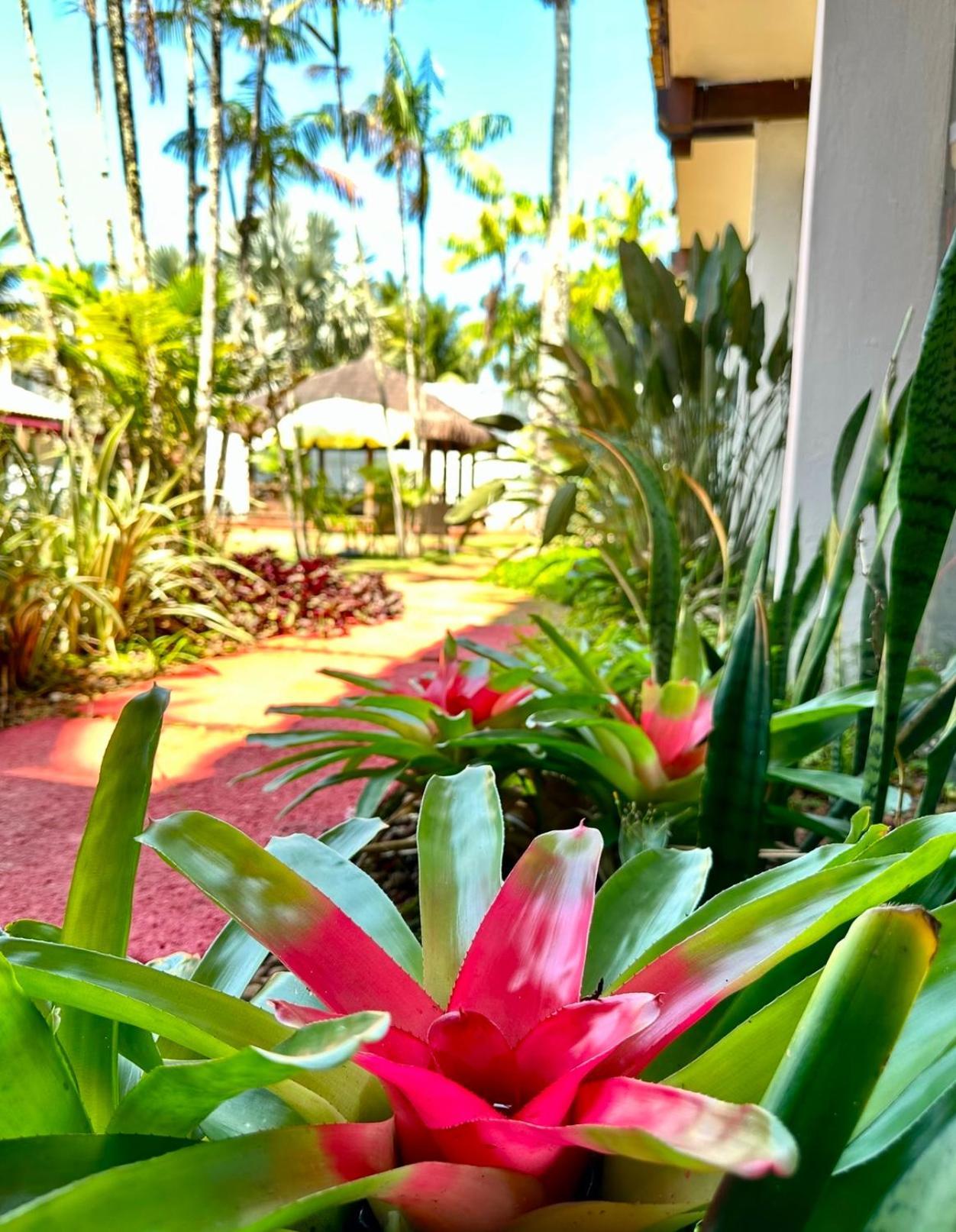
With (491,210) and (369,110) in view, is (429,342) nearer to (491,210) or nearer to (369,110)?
(491,210)

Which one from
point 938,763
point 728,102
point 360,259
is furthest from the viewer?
point 360,259

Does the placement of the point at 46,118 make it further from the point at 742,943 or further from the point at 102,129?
the point at 742,943

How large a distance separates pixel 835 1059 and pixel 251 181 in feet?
24.8

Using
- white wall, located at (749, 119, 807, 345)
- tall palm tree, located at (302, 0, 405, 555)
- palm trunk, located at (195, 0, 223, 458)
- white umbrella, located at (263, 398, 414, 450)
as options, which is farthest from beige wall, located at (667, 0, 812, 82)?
white umbrella, located at (263, 398, 414, 450)

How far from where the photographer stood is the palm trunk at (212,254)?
5223 millimetres

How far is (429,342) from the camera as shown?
23.7 metres

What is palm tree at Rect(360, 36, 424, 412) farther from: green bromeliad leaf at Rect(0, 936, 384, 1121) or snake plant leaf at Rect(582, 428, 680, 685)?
green bromeliad leaf at Rect(0, 936, 384, 1121)

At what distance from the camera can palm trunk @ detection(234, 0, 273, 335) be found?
Answer: 21.7 ft

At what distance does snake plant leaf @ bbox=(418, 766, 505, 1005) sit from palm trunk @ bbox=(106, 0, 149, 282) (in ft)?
20.9

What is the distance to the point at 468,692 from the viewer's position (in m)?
1.22

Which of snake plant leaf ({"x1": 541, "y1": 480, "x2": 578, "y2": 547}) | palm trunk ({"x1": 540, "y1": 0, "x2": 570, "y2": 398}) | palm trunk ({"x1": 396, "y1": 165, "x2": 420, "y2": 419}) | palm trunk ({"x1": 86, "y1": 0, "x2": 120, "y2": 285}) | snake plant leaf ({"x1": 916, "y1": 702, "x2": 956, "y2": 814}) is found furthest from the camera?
palm trunk ({"x1": 396, "y1": 165, "x2": 420, "y2": 419})

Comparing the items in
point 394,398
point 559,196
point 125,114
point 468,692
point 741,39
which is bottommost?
point 468,692

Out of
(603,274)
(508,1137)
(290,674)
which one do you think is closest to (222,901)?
(508,1137)

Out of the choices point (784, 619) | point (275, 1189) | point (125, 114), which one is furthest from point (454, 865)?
point (125, 114)
